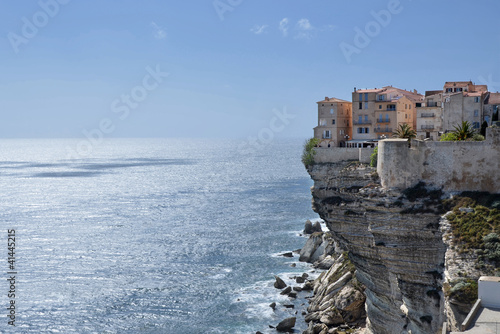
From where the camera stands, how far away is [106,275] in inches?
2665

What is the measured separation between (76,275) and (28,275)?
6032mm

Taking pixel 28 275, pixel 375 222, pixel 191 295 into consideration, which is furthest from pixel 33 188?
pixel 375 222

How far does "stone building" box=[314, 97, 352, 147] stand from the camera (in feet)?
205

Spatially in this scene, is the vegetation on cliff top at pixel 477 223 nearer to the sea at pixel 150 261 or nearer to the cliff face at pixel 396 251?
the cliff face at pixel 396 251

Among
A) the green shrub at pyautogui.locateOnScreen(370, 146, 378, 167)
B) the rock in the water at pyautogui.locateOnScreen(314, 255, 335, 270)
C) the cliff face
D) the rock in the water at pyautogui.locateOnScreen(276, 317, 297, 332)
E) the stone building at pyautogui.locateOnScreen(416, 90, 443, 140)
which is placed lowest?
the rock in the water at pyautogui.locateOnScreen(276, 317, 297, 332)

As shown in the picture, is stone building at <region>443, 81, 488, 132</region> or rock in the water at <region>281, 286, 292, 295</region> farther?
rock in the water at <region>281, 286, 292, 295</region>

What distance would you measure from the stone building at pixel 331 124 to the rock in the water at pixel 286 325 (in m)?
21.0

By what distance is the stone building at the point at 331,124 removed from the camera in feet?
205

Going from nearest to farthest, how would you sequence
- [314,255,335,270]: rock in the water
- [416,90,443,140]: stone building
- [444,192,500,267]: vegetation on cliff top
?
1. [444,192,500,267]: vegetation on cliff top
2. [416,90,443,140]: stone building
3. [314,255,335,270]: rock in the water

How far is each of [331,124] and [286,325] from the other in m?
24.8

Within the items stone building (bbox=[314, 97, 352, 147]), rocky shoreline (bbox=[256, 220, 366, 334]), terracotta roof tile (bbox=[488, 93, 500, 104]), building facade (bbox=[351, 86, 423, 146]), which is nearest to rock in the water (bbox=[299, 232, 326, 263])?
rocky shoreline (bbox=[256, 220, 366, 334])

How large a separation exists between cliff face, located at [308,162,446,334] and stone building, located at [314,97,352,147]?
15585mm

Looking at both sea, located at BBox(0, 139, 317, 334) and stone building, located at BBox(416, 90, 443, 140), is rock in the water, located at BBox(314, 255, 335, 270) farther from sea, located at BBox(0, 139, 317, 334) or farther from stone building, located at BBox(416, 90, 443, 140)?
stone building, located at BBox(416, 90, 443, 140)

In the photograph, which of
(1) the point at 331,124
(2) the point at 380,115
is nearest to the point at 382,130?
(2) the point at 380,115
